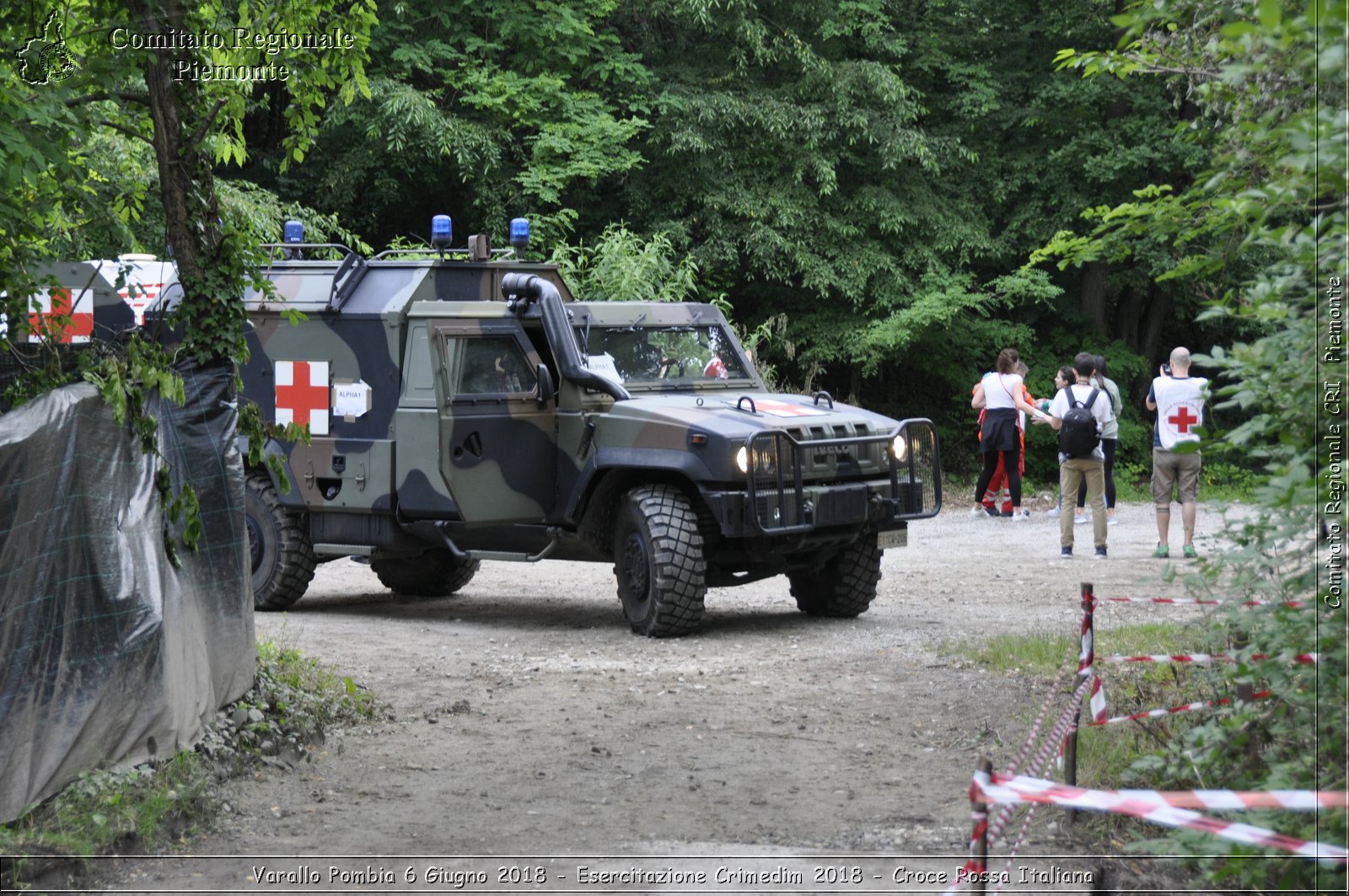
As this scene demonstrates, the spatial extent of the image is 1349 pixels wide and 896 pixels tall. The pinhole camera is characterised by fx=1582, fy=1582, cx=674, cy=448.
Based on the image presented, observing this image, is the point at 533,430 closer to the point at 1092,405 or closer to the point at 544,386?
the point at 544,386

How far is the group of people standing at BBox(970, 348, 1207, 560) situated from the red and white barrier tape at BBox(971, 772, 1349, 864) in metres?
7.73

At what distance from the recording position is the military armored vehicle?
9.64 metres

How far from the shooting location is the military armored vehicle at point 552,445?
31.6ft

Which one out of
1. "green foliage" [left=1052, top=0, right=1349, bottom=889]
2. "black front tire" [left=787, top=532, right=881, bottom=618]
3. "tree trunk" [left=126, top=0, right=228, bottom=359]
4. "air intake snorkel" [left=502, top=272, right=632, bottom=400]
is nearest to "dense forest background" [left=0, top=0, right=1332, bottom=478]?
"air intake snorkel" [left=502, top=272, right=632, bottom=400]

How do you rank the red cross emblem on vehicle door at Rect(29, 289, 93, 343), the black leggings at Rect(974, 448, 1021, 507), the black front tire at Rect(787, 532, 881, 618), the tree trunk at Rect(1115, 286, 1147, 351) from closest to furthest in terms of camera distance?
the red cross emblem on vehicle door at Rect(29, 289, 93, 343) → the black front tire at Rect(787, 532, 881, 618) → the black leggings at Rect(974, 448, 1021, 507) → the tree trunk at Rect(1115, 286, 1147, 351)

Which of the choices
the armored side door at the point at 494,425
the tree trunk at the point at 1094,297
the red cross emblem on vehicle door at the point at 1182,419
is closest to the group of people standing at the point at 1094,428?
the red cross emblem on vehicle door at the point at 1182,419

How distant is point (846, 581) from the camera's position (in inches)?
412

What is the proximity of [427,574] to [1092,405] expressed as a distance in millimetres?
6015

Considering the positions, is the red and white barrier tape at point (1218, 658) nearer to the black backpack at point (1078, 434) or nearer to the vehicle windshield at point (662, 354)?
the vehicle windshield at point (662, 354)

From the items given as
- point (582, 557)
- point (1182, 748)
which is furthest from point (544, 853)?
point (582, 557)

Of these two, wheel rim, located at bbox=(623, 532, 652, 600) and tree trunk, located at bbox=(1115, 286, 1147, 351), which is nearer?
wheel rim, located at bbox=(623, 532, 652, 600)

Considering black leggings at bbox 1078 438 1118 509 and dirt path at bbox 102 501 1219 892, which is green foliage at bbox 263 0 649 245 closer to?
black leggings at bbox 1078 438 1118 509

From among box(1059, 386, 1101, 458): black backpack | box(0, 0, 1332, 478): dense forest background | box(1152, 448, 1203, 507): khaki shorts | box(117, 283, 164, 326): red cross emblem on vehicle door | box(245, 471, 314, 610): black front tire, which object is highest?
box(0, 0, 1332, 478): dense forest background

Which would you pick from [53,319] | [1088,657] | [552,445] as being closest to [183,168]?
[53,319]
